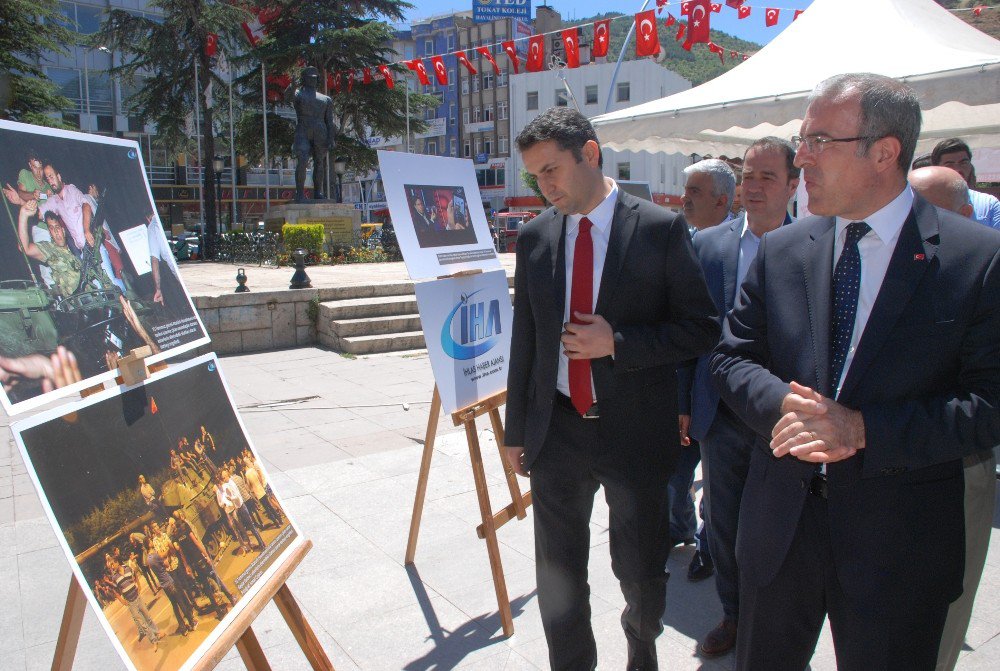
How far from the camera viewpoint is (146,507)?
189 centimetres

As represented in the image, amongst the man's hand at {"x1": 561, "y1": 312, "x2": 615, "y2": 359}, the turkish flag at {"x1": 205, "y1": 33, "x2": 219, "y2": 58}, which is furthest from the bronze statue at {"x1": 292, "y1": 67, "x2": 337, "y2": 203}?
the man's hand at {"x1": 561, "y1": 312, "x2": 615, "y2": 359}

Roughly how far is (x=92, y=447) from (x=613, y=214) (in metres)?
1.66

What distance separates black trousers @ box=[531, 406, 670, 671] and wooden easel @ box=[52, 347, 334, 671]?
79 cm

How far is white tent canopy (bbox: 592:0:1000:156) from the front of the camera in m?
5.13

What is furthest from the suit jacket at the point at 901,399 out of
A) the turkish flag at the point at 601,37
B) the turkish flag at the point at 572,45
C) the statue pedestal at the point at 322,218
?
the statue pedestal at the point at 322,218

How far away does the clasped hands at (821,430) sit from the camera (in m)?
1.61

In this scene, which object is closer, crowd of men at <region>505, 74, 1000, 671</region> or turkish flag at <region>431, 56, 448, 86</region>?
crowd of men at <region>505, 74, 1000, 671</region>

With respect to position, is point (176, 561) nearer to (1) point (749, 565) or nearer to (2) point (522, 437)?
(2) point (522, 437)

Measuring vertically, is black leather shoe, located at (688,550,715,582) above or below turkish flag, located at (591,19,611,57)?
below

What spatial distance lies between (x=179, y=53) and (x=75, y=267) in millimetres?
29744

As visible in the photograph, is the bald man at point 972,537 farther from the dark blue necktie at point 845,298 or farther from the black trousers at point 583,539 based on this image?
the black trousers at point 583,539

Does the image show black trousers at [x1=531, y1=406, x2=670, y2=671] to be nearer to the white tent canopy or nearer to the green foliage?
the white tent canopy

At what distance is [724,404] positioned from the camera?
9.51 ft

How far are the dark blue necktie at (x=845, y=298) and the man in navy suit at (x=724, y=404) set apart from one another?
1037 millimetres
